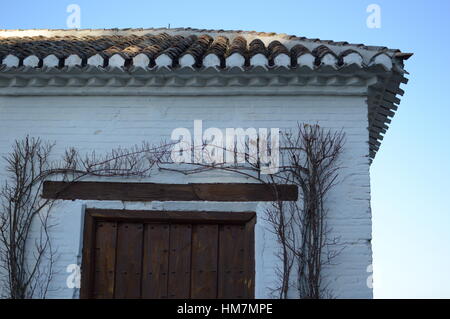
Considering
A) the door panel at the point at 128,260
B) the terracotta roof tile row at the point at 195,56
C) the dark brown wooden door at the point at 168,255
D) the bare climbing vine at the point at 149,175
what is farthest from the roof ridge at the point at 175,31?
the door panel at the point at 128,260

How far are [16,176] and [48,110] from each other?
0.84 meters

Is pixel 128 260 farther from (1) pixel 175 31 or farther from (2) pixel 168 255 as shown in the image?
(1) pixel 175 31

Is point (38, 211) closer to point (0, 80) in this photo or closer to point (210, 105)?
point (0, 80)

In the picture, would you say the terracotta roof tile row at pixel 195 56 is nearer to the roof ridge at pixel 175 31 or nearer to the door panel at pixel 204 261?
the roof ridge at pixel 175 31

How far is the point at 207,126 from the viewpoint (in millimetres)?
7766

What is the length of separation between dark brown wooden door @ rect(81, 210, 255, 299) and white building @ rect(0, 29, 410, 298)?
1cm

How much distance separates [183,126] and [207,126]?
27 centimetres

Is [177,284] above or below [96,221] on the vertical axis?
below

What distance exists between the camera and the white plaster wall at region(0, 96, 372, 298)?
289 inches

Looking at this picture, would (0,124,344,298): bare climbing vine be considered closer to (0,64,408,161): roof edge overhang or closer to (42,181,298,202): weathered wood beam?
(42,181,298,202): weathered wood beam

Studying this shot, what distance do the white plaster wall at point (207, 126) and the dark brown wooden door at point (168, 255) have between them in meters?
0.13

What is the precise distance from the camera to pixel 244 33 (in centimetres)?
990

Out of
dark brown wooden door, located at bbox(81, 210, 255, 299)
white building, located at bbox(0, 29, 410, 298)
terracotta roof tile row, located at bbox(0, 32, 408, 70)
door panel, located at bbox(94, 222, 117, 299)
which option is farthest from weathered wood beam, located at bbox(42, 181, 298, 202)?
terracotta roof tile row, located at bbox(0, 32, 408, 70)
